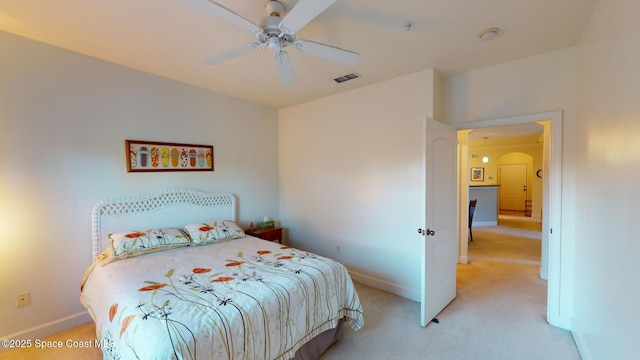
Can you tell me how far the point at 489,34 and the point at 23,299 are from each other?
15.7 ft

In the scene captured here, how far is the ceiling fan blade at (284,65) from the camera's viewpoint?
199 centimetres

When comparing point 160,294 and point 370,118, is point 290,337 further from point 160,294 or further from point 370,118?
point 370,118

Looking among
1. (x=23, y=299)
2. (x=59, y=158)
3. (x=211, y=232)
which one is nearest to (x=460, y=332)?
(x=211, y=232)

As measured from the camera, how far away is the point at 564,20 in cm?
205

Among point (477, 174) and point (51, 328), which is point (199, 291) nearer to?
point (51, 328)

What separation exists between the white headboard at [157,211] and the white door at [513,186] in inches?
397

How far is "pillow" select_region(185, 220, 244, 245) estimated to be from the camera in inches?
121

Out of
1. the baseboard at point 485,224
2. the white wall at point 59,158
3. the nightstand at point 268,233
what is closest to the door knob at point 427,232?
the nightstand at point 268,233

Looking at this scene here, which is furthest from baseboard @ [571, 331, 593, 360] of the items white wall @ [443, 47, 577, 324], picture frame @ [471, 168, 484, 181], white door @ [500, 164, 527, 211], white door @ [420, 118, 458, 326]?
white door @ [500, 164, 527, 211]

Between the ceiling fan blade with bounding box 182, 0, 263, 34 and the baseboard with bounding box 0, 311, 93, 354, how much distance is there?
317 centimetres

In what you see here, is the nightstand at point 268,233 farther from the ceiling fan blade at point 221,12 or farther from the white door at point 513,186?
the white door at point 513,186

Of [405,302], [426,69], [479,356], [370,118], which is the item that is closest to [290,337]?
[479,356]

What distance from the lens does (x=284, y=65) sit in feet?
6.83

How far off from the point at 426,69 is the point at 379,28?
109 centimetres
